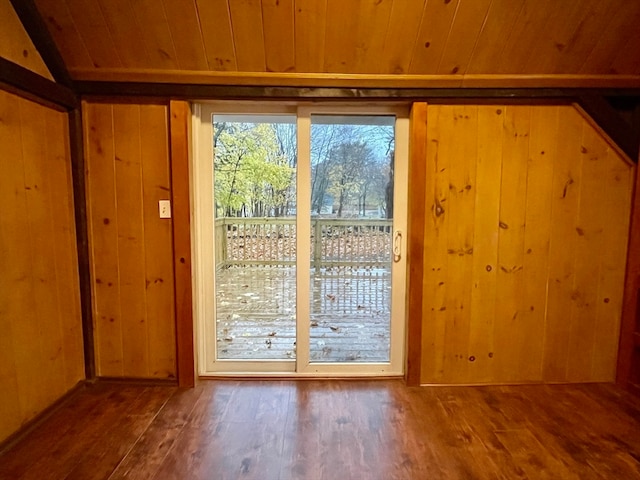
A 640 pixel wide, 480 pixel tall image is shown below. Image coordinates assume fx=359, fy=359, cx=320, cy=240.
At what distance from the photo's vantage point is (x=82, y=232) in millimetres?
2283

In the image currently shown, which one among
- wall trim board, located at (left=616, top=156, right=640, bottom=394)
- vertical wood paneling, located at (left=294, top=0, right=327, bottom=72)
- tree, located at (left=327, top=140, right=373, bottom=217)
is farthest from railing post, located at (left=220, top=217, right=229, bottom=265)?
wall trim board, located at (left=616, top=156, right=640, bottom=394)

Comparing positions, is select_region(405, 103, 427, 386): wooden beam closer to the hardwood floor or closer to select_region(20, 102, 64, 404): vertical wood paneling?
the hardwood floor

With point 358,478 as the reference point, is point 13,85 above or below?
above

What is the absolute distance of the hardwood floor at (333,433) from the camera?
165 cm

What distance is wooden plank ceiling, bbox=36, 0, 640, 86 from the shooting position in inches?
73.2

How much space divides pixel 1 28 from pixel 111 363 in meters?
1.98

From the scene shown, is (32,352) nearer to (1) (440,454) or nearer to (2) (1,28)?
(2) (1,28)

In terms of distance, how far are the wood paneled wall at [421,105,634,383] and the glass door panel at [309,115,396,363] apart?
31 cm

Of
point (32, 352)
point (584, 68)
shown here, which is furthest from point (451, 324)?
point (32, 352)

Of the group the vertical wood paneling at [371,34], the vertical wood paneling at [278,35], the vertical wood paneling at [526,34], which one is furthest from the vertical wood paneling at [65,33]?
the vertical wood paneling at [526,34]

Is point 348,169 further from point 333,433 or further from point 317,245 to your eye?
point 333,433

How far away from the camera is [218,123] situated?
245 centimetres

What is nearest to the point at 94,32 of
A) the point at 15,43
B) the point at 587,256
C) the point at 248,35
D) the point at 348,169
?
the point at 15,43

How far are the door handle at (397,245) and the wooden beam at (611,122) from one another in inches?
55.0
